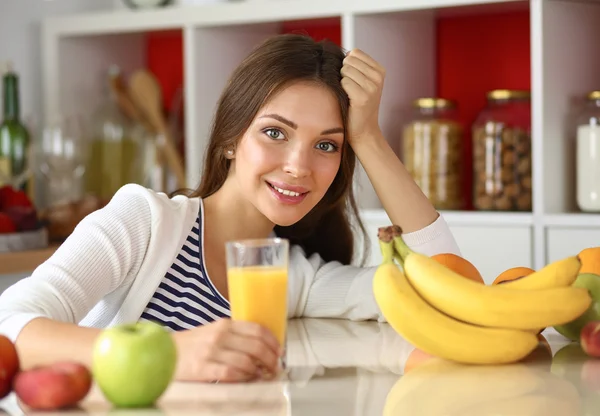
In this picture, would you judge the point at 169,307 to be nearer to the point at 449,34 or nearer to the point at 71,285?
the point at 71,285

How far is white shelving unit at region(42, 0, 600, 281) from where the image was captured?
2.39 metres

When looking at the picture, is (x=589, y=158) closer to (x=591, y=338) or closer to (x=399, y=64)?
(x=399, y=64)

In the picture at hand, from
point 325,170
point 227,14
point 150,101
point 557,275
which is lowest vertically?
point 557,275

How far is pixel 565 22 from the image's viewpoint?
8.05 ft

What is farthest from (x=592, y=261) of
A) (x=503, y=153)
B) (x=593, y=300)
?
(x=503, y=153)

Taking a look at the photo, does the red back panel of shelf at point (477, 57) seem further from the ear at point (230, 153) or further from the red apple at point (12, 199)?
the ear at point (230, 153)

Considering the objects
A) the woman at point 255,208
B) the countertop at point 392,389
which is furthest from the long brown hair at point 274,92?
the countertop at point 392,389

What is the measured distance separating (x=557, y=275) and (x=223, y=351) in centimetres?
39

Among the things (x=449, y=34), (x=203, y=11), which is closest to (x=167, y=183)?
(x=203, y=11)

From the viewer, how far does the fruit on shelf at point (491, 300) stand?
107cm

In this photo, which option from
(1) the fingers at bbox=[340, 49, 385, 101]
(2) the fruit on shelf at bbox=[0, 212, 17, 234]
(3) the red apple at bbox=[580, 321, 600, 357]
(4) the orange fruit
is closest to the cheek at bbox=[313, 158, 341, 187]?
(1) the fingers at bbox=[340, 49, 385, 101]

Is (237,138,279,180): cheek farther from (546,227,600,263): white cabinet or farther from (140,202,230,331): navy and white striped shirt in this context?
(546,227,600,263): white cabinet

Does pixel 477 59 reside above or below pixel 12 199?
Result: above

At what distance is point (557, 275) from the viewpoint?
1094 mm
